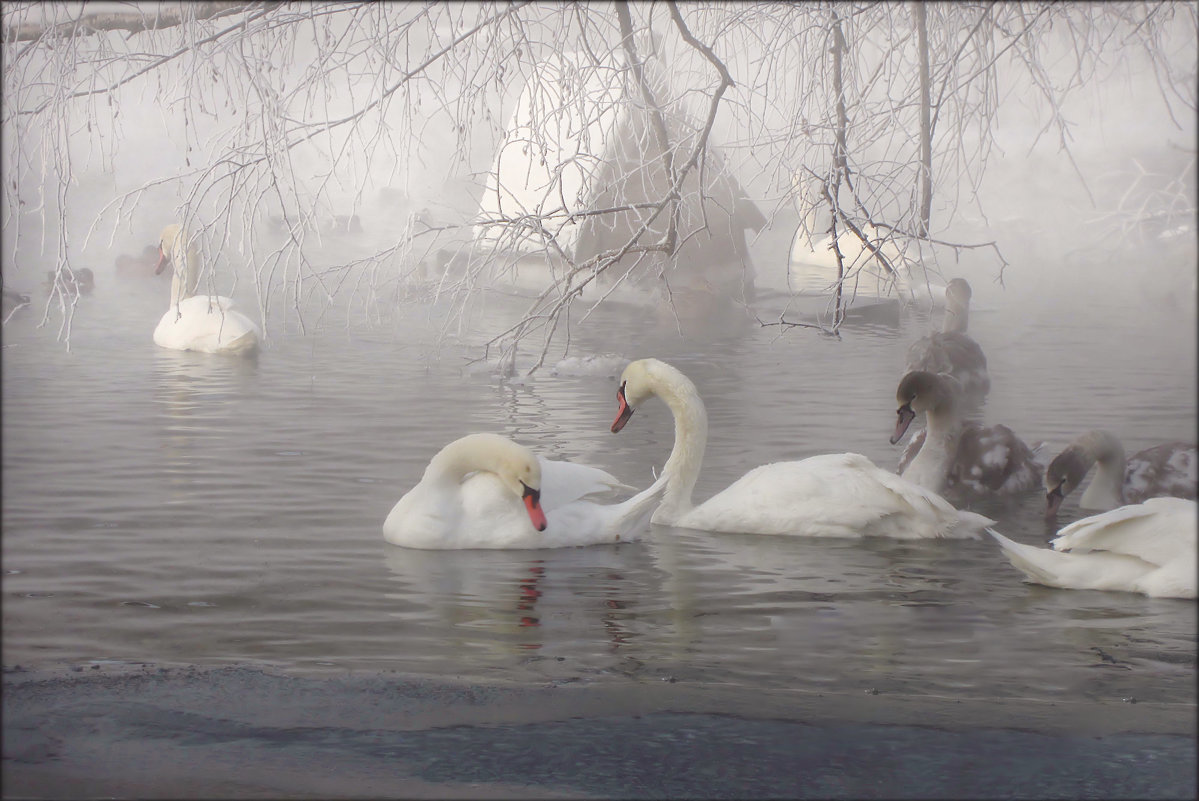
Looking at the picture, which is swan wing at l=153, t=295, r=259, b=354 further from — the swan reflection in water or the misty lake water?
the swan reflection in water

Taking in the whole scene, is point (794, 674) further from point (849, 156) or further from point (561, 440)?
point (561, 440)

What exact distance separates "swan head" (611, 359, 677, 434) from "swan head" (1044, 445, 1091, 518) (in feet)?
5.52

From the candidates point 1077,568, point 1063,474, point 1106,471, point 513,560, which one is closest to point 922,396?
point 1063,474

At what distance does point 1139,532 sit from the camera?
4555 millimetres

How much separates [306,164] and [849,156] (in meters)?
28.6

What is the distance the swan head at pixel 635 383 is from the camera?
20.5 feet

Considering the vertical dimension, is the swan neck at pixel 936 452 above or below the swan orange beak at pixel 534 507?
above

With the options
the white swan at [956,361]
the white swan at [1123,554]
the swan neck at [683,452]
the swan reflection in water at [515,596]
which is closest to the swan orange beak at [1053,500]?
the white swan at [1123,554]

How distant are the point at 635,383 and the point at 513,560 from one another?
1240 mm

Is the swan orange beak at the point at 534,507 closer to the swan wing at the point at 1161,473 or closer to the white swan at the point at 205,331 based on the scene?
the swan wing at the point at 1161,473

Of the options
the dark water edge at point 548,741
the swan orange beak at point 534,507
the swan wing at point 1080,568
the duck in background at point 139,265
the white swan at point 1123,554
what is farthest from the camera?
the duck in background at point 139,265

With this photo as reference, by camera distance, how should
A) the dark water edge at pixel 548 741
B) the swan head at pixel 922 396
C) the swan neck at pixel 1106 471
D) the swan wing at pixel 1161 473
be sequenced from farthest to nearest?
the swan head at pixel 922 396 < the swan neck at pixel 1106 471 < the swan wing at pixel 1161 473 < the dark water edge at pixel 548 741

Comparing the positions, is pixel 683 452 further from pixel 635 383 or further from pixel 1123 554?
pixel 1123 554

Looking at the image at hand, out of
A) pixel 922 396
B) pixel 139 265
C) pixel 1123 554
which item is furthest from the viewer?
pixel 139 265
